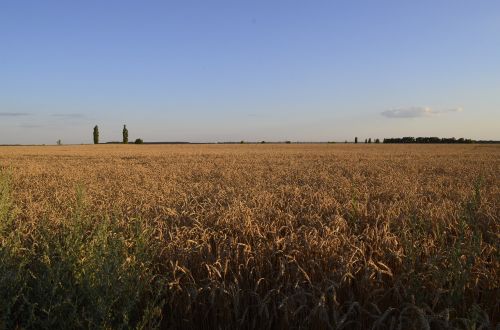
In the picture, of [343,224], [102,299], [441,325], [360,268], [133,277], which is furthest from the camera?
[343,224]

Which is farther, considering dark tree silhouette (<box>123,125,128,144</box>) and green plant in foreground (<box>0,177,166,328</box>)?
dark tree silhouette (<box>123,125,128,144</box>)

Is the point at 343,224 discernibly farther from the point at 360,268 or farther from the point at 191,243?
the point at 191,243

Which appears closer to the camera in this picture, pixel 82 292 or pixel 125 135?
pixel 82 292

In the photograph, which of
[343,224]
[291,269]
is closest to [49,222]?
[291,269]

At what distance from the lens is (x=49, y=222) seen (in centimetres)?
616

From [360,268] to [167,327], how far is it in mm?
2012

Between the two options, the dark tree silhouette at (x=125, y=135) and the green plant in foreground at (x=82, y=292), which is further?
the dark tree silhouette at (x=125, y=135)

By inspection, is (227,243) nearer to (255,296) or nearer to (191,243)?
(191,243)

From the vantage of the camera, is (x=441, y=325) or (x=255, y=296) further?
(x=255, y=296)

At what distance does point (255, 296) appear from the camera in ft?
12.9

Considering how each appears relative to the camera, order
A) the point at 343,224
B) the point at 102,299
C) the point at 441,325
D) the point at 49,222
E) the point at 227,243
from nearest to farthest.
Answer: the point at 102,299
the point at 441,325
the point at 227,243
the point at 343,224
the point at 49,222

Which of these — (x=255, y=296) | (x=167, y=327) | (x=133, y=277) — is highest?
(x=133, y=277)

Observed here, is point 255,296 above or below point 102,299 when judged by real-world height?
below

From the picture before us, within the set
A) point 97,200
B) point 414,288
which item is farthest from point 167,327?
point 97,200
